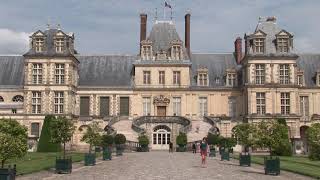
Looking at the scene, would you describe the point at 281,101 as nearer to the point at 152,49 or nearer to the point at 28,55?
the point at 152,49

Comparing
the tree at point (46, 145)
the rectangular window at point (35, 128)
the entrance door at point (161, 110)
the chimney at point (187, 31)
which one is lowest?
the tree at point (46, 145)

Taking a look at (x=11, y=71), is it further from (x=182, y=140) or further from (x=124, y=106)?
(x=182, y=140)

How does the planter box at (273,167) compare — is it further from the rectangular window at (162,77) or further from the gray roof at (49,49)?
the gray roof at (49,49)

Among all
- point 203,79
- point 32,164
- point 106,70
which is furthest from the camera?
point 106,70

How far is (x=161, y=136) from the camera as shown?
171 feet

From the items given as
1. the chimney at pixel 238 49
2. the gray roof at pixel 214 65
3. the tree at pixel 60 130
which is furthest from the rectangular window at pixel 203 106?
the tree at pixel 60 130

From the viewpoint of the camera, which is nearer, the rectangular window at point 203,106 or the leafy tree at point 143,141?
the leafy tree at point 143,141

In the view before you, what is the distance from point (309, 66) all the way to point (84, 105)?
83.0 ft

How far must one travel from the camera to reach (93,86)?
56.2 metres

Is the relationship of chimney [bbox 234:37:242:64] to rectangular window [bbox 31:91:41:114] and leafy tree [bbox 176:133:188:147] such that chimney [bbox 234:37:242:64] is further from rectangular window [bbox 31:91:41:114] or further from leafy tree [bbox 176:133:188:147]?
rectangular window [bbox 31:91:41:114]

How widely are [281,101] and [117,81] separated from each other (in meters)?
17.8

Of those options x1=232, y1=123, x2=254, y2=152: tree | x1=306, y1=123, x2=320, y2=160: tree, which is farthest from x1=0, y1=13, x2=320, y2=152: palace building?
x1=306, y1=123, x2=320, y2=160: tree

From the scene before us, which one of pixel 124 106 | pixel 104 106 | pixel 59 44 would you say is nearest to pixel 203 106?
pixel 124 106

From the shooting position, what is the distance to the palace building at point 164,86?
5234cm
